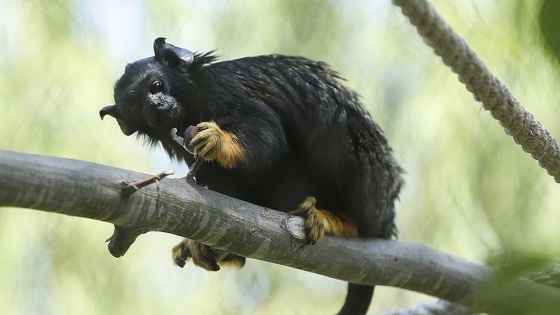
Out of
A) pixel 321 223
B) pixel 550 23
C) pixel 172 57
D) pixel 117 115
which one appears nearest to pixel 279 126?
pixel 321 223

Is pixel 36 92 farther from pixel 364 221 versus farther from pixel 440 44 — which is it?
pixel 440 44

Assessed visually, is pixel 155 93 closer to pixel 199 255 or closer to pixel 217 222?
pixel 199 255

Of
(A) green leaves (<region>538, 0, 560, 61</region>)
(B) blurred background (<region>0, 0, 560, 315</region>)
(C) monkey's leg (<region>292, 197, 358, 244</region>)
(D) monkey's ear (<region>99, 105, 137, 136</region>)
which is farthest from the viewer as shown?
(B) blurred background (<region>0, 0, 560, 315</region>)

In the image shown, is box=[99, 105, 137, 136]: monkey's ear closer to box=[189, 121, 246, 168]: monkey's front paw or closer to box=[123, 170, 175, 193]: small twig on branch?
box=[189, 121, 246, 168]: monkey's front paw

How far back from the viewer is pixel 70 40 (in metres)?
4.32

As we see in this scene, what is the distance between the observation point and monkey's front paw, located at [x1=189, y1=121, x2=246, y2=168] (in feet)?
6.75

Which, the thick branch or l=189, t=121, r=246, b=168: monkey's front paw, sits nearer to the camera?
the thick branch

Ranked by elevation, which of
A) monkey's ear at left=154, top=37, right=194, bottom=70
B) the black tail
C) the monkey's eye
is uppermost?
monkey's ear at left=154, top=37, right=194, bottom=70

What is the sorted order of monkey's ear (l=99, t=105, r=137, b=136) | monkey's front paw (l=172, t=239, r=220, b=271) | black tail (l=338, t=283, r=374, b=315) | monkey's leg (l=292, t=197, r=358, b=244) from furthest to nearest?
1. black tail (l=338, t=283, r=374, b=315)
2. monkey's ear (l=99, t=105, r=137, b=136)
3. monkey's front paw (l=172, t=239, r=220, b=271)
4. monkey's leg (l=292, t=197, r=358, b=244)

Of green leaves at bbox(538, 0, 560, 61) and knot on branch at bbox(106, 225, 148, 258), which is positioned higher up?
green leaves at bbox(538, 0, 560, 61)

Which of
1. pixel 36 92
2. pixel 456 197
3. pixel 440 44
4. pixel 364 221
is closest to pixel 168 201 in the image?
pixel 440 44

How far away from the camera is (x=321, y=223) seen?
2361 mm

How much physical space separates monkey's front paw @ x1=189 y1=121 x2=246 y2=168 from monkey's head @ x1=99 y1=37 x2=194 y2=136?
363 millimetres

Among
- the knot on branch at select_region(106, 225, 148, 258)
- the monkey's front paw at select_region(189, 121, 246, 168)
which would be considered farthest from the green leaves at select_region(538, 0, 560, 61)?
the monkey's front paw at select_region(189, 121, 246, 168)
